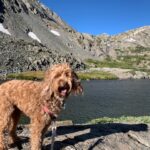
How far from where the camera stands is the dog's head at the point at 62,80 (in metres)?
10.0

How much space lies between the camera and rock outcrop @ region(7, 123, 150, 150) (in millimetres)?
13445

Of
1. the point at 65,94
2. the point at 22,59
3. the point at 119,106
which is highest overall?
the point at 22,59

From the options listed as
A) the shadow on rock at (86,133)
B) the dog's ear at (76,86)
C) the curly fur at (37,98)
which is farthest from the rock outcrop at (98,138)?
the dog's ear at (76,86)

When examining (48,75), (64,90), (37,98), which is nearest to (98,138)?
(37,98)

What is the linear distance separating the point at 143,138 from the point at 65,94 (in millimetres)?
6889

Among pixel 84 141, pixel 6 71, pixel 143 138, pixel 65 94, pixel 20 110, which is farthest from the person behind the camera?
pixel 6 71

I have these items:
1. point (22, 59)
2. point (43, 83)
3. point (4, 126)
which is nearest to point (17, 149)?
point (4, 126)

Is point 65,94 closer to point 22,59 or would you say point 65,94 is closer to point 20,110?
point 20,110

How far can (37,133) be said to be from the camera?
10.9 metres

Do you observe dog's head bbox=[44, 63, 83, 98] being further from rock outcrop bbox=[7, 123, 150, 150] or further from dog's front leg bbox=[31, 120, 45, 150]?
rock outcrop bbox=[7, 123, 150, 150]

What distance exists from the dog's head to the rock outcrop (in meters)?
3.10

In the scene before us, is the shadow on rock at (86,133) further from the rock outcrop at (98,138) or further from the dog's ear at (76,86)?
the dog's ear at (76,86)

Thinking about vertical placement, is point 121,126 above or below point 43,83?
below

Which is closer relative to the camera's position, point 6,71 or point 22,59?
point 6,71
